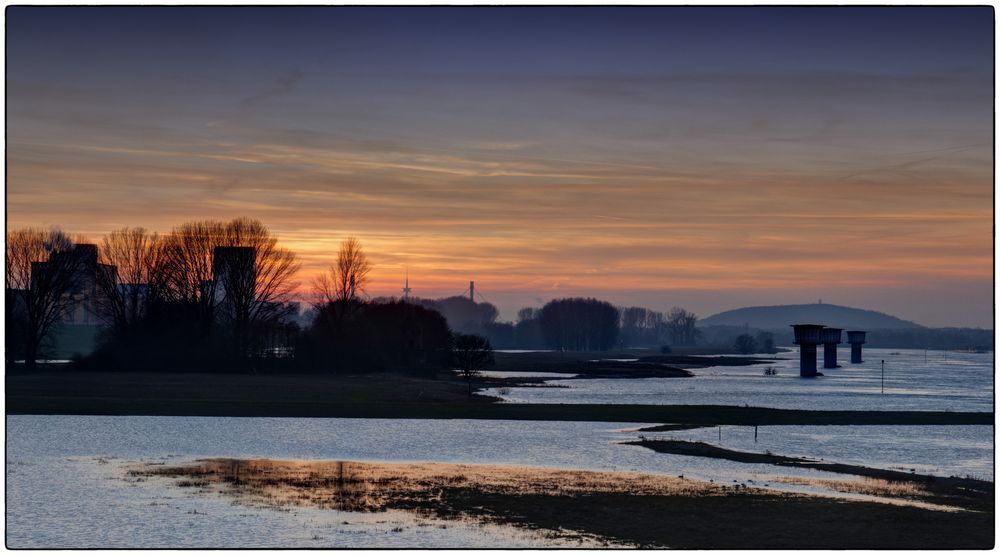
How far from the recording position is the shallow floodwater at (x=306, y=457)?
27859mm

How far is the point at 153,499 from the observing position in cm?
3256

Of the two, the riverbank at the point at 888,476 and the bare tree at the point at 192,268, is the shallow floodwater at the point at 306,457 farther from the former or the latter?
the bare tree at the point at 192,268

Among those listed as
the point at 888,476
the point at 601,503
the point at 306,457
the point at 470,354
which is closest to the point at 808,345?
the point at 470,354

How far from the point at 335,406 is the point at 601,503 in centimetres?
3945

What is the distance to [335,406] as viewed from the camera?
7019cm

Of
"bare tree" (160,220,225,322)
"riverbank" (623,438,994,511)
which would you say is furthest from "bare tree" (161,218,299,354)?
"riverbank" (623,438,994,511)

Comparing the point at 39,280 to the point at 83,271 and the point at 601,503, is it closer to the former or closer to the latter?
the point at 83,271

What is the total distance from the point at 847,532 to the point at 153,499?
19.2 m

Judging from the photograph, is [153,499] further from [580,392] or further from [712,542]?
[580,392]

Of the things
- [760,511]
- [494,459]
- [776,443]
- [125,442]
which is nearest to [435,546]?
[760,511]

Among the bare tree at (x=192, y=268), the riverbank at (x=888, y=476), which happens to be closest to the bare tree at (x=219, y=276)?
the bare tree at (x=192, y=268)

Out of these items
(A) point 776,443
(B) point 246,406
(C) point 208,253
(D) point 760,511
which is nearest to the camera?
(D) point 760,511

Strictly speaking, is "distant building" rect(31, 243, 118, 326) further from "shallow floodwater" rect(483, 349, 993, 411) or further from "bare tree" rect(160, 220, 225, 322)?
"shallow floodwater" rect(483, 349, 993, 411)

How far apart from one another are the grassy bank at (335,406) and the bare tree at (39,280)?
39.4ft
